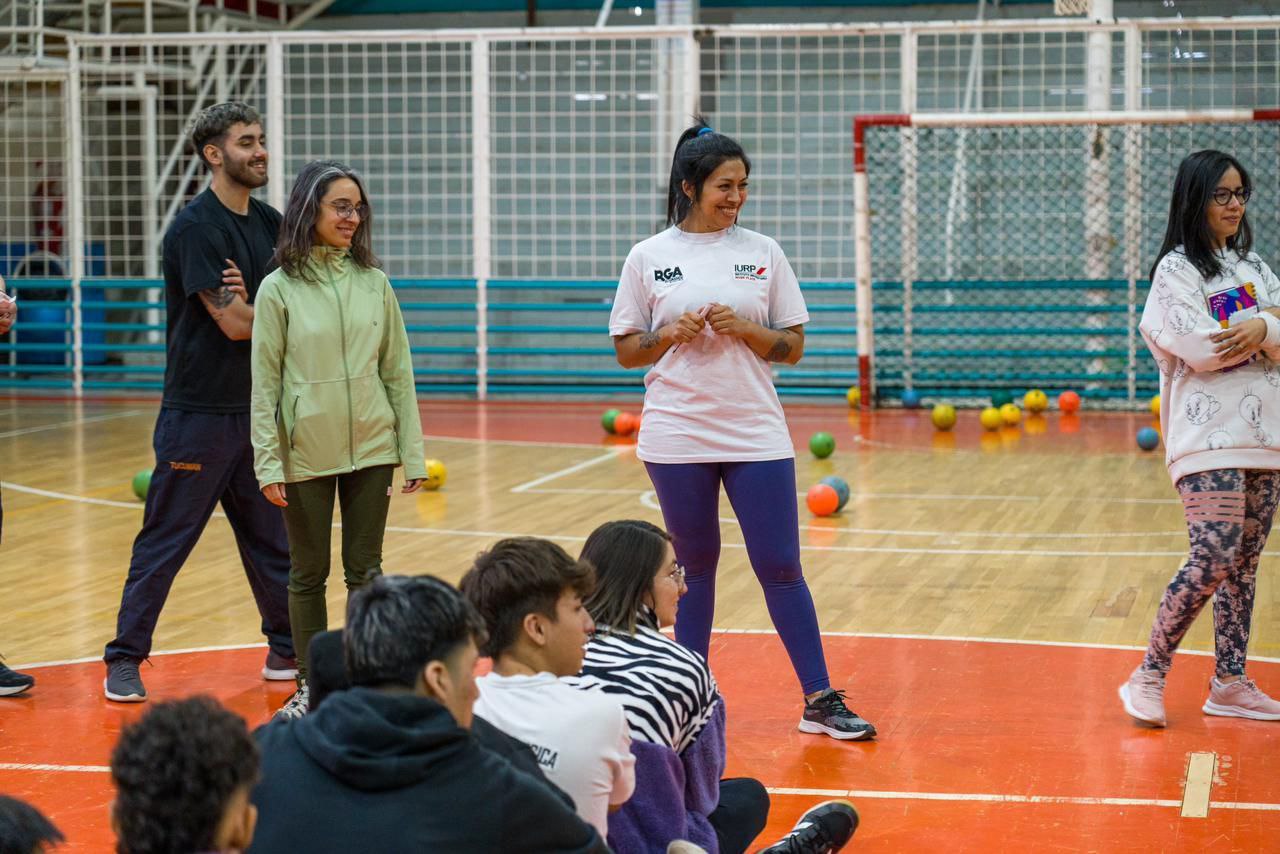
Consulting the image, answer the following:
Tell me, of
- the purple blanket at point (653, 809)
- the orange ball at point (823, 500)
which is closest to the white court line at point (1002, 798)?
the purple blanket at point (653, 809)

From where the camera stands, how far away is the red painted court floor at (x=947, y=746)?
3.69 m

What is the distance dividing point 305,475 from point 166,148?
11929mm

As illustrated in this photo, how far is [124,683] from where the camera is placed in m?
4.84

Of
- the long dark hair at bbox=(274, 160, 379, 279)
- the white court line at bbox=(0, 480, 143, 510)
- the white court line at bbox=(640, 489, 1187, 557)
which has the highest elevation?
the long dark hair at bbox=(274, 160, 379, 279)

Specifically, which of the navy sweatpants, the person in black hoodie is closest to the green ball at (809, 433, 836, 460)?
the navy sweatpants

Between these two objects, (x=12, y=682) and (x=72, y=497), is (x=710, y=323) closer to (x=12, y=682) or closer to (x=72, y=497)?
(x=12, y=682)

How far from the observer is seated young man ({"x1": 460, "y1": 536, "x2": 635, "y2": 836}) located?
2643 millimetres

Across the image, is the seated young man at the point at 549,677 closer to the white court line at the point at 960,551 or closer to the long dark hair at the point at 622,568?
the long dark hair at the point at 622,568

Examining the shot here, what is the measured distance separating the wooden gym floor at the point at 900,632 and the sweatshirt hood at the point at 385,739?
173 cm

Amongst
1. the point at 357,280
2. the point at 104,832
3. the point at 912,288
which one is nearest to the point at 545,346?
the point at 912,288

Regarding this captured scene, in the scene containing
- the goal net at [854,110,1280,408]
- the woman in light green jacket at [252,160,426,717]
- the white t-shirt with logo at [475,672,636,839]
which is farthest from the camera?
the goal net at [854,110,1280,408]

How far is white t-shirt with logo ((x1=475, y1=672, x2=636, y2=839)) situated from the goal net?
10.1m

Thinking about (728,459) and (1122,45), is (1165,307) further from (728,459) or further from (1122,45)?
(1122,45)

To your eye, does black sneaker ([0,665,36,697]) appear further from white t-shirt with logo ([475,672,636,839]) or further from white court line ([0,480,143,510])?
white court line ([0,480,143,510])
